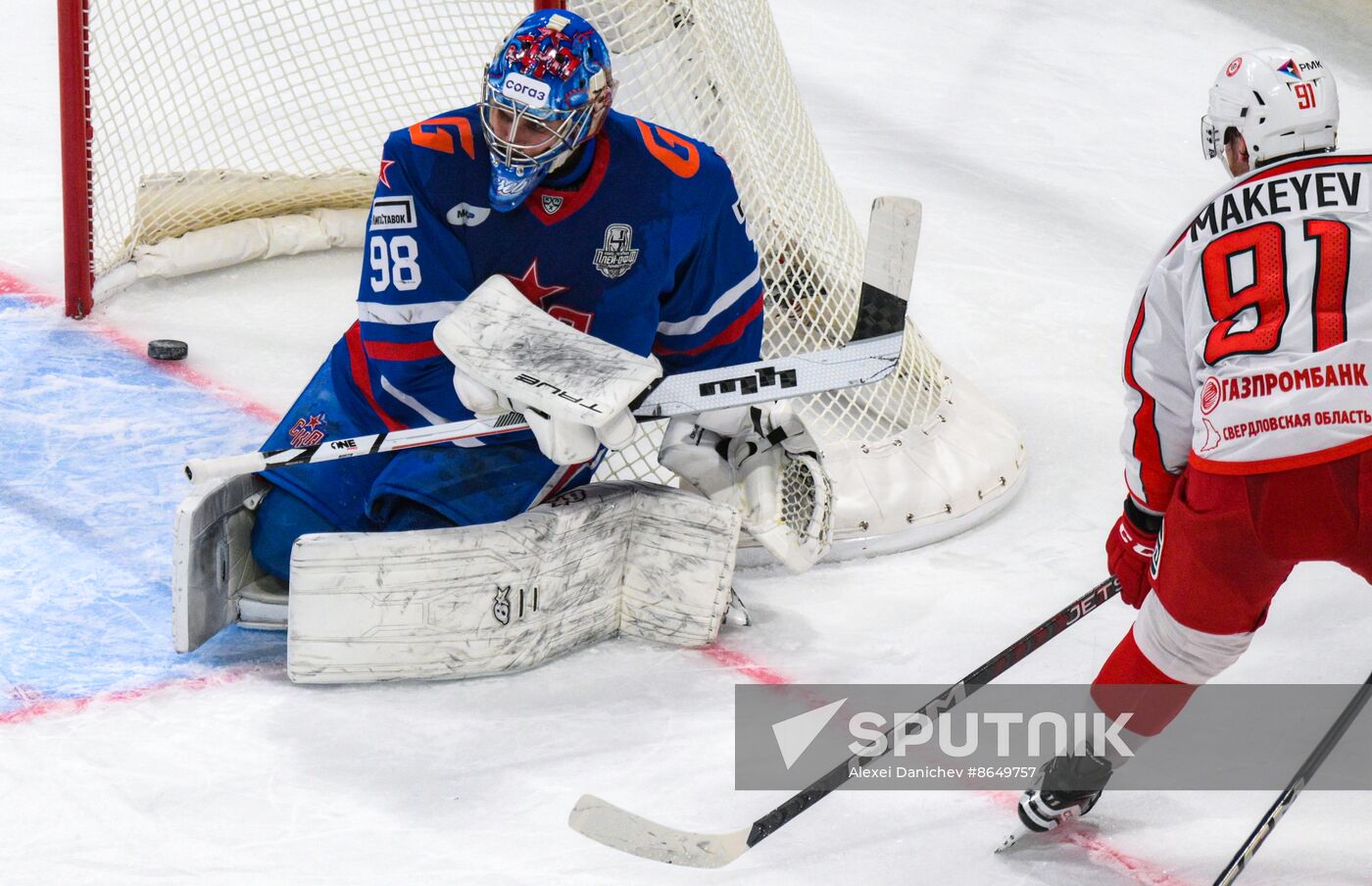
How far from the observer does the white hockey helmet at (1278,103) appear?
190cm

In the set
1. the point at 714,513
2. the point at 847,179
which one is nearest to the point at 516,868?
the point at 714,513

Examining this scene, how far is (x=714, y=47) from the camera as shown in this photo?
3182 millimetres

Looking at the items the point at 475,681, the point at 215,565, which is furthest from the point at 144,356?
the point at 475,681

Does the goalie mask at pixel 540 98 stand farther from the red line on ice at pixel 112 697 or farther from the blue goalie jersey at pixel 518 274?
the red line on ice at pixel 112 697

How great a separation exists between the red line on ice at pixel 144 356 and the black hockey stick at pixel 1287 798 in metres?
2.14

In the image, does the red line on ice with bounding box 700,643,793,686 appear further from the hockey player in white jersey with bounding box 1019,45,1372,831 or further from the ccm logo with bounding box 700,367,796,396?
the hockey player in white jersey with bounding box 1019,45,1372,831

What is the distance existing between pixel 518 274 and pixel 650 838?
93cm

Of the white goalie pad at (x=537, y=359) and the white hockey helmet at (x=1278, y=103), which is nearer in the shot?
the white hockey helmet at (x=1278, y=103)

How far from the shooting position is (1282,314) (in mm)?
1818

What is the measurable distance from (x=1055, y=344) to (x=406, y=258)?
2104 mm

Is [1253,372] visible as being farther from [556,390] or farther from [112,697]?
[112,697]

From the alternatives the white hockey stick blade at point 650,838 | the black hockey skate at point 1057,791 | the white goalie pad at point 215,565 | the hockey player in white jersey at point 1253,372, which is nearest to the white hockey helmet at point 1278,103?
the hockey player in white jersey at point 1253,372

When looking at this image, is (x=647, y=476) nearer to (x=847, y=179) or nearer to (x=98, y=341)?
(x=98, y=341)

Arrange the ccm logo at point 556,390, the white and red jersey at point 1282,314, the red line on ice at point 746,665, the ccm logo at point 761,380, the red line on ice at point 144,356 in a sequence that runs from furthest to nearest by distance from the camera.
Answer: the red line on ice at point 144,356 < the red line on ice at point 746,665 < the ccm logo at point 761,380 < the ccm logo at point 556,390 < the white and red jersey at point 1282,314
